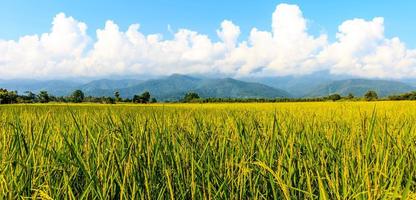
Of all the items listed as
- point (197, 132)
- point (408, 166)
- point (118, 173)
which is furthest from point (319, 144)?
point (118, 173)

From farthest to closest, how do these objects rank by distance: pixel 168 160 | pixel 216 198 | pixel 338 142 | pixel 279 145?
pixel 338 142, pixel 279 145, pixel 168 160, pixel 216 198

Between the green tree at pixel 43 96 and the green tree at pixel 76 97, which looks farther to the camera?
the green tree at pixel 76 97

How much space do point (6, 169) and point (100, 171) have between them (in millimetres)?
763

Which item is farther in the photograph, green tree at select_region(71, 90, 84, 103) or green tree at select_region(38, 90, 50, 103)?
green tree at select_region(71, 90, 84, 103)

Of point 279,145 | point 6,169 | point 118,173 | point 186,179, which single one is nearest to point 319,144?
point 279,145

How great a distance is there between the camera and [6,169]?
→ 2.48m

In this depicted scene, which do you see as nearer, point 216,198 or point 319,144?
point 216,198

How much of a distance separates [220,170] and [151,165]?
1.64 feet

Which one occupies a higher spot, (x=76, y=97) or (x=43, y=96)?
(x=43, y=96)

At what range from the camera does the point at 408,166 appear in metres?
2.95

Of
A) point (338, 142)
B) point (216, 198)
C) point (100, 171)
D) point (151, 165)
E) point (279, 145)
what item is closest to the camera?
point (216, 198)

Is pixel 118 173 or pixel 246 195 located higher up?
pixel 118 173

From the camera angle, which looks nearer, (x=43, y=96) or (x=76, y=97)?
(x=43, y=96)

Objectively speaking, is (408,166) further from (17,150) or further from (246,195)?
(17,150)
